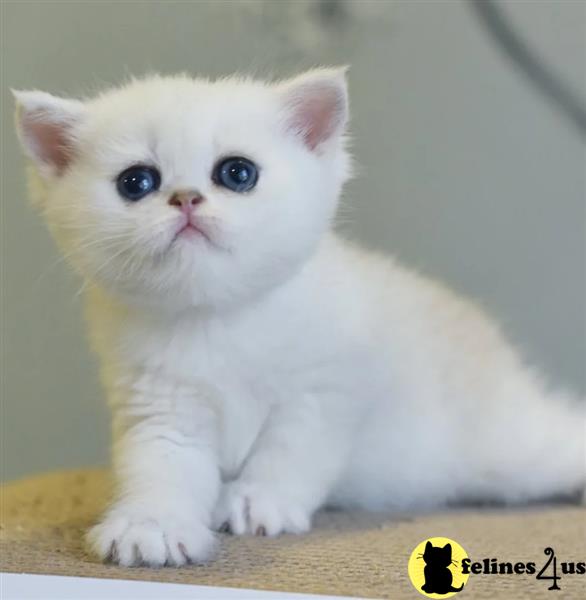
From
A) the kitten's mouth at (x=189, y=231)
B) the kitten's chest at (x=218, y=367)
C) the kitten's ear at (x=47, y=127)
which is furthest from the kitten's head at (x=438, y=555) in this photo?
the kitten's ear at (x=47, y=127)

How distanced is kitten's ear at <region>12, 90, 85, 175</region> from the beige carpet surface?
18.6 inches

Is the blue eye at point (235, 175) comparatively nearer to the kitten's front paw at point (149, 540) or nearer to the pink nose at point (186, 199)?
the pink nose at point (186, 199)

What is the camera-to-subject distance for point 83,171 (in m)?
1.15

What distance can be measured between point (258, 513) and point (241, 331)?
24 cm

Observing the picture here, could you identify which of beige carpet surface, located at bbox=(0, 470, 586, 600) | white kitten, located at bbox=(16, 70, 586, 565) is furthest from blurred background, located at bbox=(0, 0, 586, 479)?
beige carpet surface, located at bbox=(0, 470, 586, 600)

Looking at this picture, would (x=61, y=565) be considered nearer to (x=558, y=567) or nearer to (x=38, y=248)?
(x=558, y=567)

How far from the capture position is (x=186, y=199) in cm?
102

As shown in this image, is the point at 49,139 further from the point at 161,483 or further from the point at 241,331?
the point at 161,483

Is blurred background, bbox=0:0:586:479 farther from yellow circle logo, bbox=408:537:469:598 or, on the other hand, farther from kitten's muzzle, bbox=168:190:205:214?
yellow circle logo, bbox=408:537:469:598

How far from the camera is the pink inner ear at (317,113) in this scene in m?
1.19

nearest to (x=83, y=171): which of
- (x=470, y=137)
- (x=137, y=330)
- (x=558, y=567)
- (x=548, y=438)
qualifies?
(x=137, y=330)

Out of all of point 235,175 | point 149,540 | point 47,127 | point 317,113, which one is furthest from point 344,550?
point 47,127

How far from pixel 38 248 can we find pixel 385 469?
2.66 ft

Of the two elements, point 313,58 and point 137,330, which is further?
point 313,58
